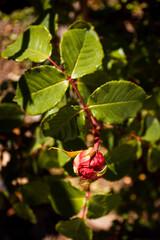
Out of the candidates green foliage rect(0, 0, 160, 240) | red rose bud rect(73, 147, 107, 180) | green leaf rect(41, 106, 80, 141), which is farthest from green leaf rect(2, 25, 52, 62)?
red rose bud rect(73, 147, 107, 180)

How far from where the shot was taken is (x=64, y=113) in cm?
61

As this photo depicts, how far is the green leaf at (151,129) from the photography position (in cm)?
94

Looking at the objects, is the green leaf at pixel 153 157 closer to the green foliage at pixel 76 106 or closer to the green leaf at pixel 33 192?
the green foliage at pixel 76 106

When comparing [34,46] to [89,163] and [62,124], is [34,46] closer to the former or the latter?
[62,124]

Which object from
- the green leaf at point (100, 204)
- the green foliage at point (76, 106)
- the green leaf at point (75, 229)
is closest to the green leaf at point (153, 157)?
the green foliage at point (76, 106)

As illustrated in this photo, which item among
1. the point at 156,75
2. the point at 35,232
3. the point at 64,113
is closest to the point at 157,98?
the point at 156,75

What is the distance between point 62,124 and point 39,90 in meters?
0.12

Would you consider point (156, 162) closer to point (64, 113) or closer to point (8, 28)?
point (64, 113)

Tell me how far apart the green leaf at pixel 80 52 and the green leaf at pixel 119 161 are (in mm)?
334

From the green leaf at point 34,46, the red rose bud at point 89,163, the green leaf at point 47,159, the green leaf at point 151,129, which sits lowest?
the green leaf at point 151,129

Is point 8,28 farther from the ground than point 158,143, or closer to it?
farther from the ground

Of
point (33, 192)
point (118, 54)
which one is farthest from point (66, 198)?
point (118, 54)

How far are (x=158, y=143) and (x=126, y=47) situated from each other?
0.53 metres

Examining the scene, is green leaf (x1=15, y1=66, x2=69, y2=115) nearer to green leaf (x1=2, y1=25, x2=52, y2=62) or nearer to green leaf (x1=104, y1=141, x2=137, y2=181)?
green leaf (x1=2, y1=25, x2=52, y2=62)
